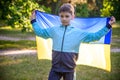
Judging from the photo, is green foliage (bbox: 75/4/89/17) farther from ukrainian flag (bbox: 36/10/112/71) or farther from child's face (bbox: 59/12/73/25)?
child's face (bbox: 59/12/73/25)

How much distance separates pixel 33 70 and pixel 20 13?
3.50 metres

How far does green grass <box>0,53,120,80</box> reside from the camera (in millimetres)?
7070

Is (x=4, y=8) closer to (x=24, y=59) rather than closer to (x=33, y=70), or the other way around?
(x=24, y=59)

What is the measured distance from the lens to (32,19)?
4461mm

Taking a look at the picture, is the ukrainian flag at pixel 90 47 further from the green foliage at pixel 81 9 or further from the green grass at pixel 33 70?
the green foliage at pixel 81 9

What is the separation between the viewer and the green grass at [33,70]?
23.2ft

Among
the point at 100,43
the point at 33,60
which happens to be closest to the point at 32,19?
the point at 100,43

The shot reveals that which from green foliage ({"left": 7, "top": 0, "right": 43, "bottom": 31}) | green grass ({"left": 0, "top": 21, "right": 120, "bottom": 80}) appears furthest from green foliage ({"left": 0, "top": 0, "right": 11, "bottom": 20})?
green grass ({"left": 0, "top": 21, "right": 120, "bottom": 80})

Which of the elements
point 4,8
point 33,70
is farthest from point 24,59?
point 4,8

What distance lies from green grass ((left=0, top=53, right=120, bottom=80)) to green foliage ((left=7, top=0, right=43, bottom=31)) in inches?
66.4

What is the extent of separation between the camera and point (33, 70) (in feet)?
25.1

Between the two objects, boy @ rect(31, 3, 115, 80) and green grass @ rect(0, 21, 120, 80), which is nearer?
boy @ rect(31, 3, 115, 80)

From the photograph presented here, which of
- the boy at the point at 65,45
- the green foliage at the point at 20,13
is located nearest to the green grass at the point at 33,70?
the green foliage at the point at 20,13

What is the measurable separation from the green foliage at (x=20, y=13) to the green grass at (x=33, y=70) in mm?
1687
